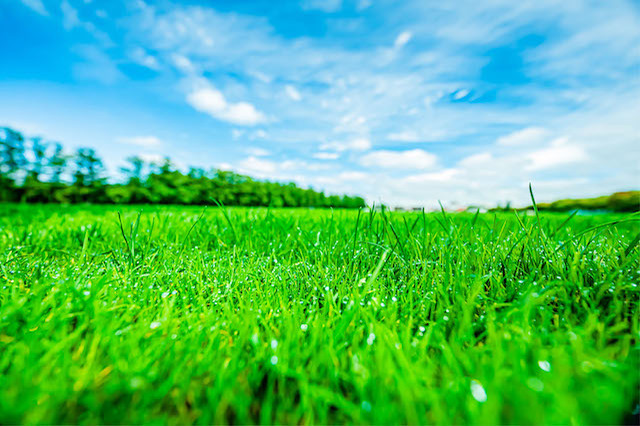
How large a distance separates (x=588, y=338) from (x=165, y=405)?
1209 mm

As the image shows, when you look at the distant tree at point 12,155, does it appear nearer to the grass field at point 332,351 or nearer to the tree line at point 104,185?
the tree line at point 104,185

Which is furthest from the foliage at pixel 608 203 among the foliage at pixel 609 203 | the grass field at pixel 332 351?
the grass field at pixel 332 351

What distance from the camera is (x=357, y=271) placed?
1541 millimetres

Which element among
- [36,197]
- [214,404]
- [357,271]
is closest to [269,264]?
[357,271]

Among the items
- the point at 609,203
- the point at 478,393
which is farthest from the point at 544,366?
the point at 609,203

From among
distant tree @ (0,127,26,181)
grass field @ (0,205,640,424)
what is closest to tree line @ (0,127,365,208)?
distant tree @ (0,127,26,181)

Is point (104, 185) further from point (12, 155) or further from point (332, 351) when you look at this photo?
point (332, 351)

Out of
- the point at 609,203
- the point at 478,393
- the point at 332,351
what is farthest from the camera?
the point at 609,203

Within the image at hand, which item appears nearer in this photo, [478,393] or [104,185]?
[478,393]

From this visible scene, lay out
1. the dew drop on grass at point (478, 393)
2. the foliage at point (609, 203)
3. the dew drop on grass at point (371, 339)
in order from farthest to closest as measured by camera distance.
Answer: the foliage at point (609, 203), the dew drop on grass at point (371, 339), the dew drop on grass at point (478, 393)

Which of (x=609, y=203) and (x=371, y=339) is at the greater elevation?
(x=609, y=203)

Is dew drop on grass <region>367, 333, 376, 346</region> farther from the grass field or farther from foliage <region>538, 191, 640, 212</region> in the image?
foliage <region>538, 191, 640, 212</region>

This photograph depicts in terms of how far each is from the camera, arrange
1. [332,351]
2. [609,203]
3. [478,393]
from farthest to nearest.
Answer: [609,203] < [332,351] < [478,393]

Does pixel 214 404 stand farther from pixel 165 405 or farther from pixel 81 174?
pixel 81 174
